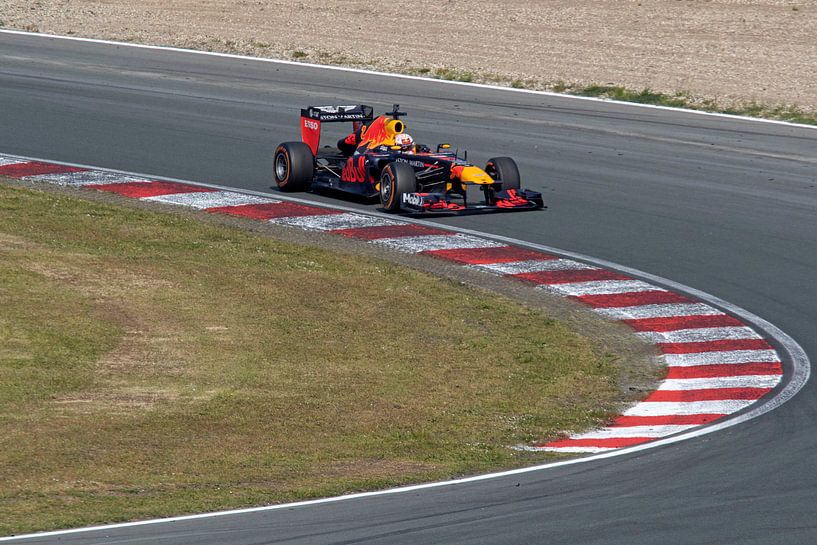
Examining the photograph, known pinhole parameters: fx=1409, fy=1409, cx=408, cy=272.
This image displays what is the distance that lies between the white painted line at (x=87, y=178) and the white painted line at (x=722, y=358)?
33.2 ft

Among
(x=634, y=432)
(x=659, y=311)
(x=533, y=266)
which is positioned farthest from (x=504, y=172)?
(x=634, y=432)

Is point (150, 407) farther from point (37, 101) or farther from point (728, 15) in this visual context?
point (728, 15)

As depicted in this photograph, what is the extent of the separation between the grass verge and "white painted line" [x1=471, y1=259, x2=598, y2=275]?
2.77 ft

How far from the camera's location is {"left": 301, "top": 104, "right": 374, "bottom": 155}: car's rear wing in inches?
794

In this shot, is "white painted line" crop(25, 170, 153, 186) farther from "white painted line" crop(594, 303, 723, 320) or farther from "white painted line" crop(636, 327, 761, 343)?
"white painted line" crop(636, 327, 761, 343)

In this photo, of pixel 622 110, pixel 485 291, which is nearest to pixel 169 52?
pixel 622 110

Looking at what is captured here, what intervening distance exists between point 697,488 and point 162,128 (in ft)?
53.4

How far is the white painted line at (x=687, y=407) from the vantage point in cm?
1148

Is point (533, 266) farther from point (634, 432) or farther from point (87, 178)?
point (87, 178)

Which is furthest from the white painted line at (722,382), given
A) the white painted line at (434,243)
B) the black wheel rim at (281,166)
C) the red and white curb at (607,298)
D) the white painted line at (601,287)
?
the black wheel rim at (281,166)

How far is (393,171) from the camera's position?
18.5 m

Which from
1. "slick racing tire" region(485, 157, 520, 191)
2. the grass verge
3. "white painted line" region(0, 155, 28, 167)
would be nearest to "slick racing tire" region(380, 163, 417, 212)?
"slick racing tire" region(485, 157, 520, 191)

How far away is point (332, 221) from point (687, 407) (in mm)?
8200

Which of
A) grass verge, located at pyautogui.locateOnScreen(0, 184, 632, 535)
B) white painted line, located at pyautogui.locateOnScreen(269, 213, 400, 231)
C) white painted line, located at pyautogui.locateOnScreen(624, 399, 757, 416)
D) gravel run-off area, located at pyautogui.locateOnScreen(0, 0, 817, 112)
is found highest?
gravel run-off area, located at pyautogui.locateOnScreen(0, 0, 817, 112)
